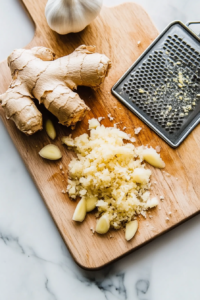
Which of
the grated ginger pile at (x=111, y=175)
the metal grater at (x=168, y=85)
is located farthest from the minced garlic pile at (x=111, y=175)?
the metal grater at (x=168, y=85)

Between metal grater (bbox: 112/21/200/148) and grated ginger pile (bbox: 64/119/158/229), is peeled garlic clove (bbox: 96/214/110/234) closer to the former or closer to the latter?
grated ginger pile (bbox: 64/119/158/229)

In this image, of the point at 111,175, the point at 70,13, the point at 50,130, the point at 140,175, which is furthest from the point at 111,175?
the point at 70,13

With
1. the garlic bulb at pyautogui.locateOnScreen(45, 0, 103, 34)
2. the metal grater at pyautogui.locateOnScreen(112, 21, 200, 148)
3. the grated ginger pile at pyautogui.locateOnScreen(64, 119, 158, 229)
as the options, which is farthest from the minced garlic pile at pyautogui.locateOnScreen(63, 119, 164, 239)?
the garlic bulb at pyautogui.locateOnScreen(45, 0, 103, 34)

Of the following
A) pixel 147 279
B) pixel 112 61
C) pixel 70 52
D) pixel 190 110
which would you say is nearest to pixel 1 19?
pixel 70 52

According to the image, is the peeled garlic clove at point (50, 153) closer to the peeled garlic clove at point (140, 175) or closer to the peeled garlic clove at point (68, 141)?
the peeled garlic clove at point (68, 141)

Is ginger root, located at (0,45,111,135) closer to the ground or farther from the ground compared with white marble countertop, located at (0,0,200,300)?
farther from the ground

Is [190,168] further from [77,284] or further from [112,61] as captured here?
[77,284]
